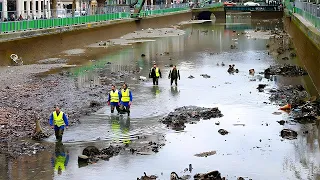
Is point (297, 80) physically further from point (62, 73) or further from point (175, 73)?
point (62, 73)

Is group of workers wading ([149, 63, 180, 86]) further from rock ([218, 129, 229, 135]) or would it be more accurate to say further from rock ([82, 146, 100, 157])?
rock ([82, 146, 100, 157])

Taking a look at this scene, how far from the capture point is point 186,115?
2472cm

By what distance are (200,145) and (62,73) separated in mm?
19185

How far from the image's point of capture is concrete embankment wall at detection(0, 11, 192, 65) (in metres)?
42.1

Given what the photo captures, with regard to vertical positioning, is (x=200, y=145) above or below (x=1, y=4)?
below

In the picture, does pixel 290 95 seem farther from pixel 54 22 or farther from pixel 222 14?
pixel 222 14

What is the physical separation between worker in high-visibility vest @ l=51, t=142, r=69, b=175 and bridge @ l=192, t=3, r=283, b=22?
10612 cm

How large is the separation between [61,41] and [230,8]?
80.0 metres

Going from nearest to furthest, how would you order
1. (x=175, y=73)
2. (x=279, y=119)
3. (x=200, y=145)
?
(x=200, y=145) → (x=279, y=119) → (x=175, y=73)

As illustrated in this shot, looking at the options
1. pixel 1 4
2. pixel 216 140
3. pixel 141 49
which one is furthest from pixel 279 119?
pixel 1 4

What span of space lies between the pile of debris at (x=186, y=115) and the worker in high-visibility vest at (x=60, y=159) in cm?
459

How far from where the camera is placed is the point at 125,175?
16812 mm

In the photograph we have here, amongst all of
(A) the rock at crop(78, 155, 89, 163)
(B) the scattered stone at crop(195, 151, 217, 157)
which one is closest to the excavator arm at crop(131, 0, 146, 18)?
(B) the scattered stone at crop(195, 151, 217, 157)

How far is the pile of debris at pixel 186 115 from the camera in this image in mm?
23248
